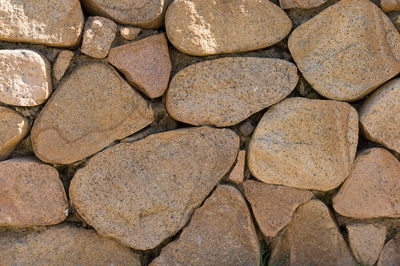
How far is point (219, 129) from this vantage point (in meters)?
1.44

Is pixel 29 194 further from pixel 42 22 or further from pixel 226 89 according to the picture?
pixel 226 89

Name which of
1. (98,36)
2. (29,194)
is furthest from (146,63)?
(29,194)

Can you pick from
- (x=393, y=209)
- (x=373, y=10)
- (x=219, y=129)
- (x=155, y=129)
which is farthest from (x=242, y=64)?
(x=393, y=209)

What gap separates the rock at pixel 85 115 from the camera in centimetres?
132

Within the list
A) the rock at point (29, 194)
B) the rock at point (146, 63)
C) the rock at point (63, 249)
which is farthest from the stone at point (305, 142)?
the rock at point (29, 194)

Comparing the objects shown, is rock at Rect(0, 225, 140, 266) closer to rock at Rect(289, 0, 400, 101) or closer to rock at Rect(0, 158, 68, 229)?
rock at Rect(0, 158, 68, 229)

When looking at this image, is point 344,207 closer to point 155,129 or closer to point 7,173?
point 155,129

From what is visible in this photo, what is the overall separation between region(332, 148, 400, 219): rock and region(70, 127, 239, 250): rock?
1.45 ft

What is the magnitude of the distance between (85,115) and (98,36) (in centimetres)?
26

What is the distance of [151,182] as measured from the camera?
1411 mm

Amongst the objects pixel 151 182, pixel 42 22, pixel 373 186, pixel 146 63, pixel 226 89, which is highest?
pixel 42 22

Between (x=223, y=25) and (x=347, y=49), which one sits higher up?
(x=223, y=25)

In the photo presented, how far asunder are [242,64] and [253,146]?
0.29 metres

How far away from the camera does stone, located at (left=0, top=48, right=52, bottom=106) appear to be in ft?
4.07
